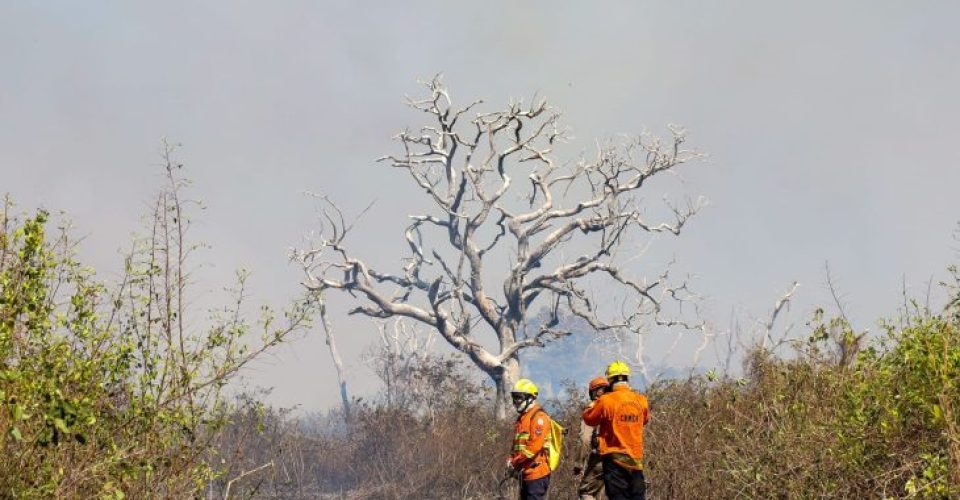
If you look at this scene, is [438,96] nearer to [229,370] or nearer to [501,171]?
Answer: [501,171]

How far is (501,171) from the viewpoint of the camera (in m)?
37.0

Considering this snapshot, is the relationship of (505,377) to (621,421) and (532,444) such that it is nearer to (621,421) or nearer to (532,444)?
(532,444)

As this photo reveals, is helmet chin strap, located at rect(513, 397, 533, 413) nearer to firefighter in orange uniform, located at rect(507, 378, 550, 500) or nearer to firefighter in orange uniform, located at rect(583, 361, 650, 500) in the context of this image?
firefighter in orange uniform, located at rect(507, 378, 550, 500)

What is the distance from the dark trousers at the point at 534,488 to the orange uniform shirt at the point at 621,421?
81cm

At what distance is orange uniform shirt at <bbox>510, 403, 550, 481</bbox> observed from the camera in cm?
1117

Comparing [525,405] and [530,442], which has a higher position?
[525,405]

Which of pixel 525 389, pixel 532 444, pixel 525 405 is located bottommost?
pixel 532 444

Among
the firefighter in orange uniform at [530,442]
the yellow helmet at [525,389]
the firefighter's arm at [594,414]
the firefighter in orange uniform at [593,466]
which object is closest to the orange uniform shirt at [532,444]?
the firefighter in orange uniform at [530,442]

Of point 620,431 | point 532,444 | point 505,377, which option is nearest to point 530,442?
point 532,444

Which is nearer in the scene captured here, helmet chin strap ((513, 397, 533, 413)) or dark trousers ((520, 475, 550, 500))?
helmet chin strap ((513, 397, 533, 413))

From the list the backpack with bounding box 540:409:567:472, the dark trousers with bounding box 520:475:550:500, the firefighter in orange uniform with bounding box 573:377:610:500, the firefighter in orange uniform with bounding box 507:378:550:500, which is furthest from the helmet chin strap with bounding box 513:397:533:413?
the dark trousers with bounding box 520:475:550:500

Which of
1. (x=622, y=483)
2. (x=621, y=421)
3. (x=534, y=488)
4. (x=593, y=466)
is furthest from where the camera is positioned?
(x=534, y=488)

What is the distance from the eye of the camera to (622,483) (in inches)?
425

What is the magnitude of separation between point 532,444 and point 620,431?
93cm
